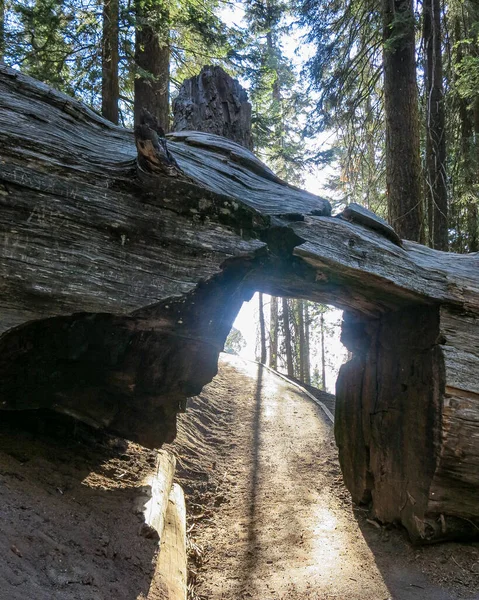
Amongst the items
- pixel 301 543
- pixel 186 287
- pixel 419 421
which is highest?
pixel 186 287

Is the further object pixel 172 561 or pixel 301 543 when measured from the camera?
pixel 301 543

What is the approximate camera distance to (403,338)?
4438mm

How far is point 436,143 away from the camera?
26.5 ft

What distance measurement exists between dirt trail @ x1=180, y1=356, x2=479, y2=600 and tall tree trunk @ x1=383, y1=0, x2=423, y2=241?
13.4 feet

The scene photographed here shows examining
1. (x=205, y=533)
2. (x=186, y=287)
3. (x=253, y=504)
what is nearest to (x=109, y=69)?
(x=186, y=287)

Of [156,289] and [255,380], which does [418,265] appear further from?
[255,380]

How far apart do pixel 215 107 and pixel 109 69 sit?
10.8 ft

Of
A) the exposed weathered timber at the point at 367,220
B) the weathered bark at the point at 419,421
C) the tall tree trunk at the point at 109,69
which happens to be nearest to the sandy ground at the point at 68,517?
the weathered bark at the point at 419,421

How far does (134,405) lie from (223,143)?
9.37 feet

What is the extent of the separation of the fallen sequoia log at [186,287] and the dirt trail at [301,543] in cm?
31

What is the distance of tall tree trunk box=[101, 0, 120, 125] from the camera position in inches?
311

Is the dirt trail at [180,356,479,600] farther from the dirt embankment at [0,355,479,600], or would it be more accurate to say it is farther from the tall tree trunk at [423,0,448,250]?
the tall tree trunk at [423,0,448,250]

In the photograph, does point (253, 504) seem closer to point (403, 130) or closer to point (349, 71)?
point (403, 130)

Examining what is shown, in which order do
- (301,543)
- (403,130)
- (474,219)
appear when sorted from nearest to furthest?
1. (301,543)
2. (403,130)
3. (474,219)
